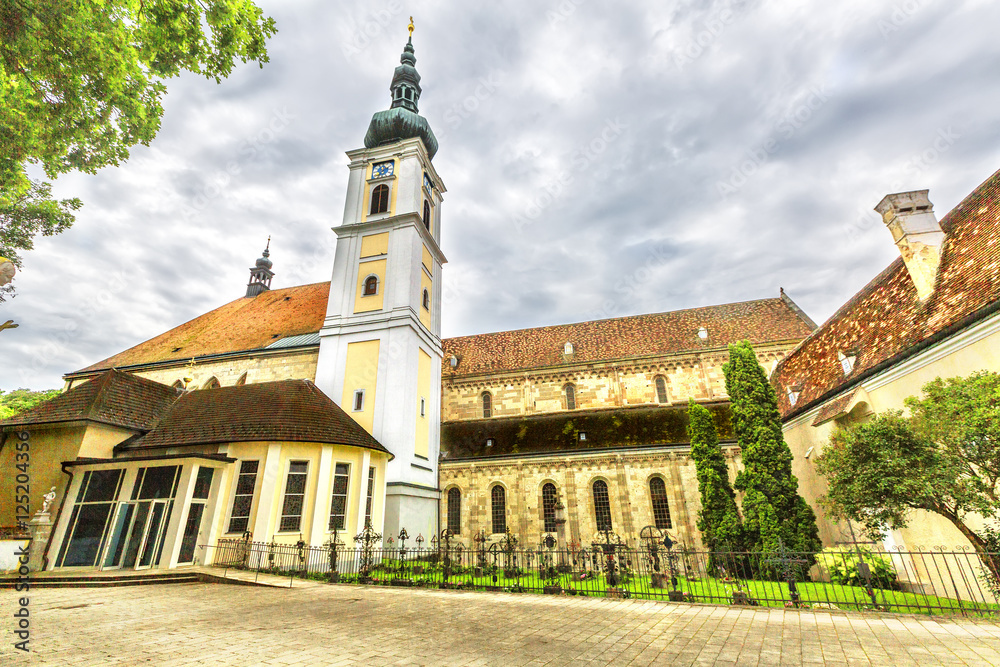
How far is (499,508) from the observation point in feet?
78.1

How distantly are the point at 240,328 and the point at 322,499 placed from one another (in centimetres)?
1579

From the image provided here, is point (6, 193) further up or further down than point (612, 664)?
further up

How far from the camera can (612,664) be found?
17.7ft

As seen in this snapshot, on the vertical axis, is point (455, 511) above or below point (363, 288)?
below

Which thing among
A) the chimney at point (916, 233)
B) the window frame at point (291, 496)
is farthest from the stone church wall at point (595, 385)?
the window frame at point (291, 496)

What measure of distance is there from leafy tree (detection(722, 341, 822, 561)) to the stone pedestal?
77.5 ft

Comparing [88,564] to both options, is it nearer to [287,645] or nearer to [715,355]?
[287,645]

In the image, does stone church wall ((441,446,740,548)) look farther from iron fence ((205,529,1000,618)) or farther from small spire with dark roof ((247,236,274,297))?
small spire with dark roof ((247,236,274,297))

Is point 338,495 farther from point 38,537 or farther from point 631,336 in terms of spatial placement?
point 631,336

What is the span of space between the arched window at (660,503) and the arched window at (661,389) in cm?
641

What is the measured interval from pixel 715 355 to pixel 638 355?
4486 mm

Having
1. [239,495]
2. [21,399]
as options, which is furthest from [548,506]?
[21,399]

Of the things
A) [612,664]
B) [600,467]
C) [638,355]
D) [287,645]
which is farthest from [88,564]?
[638,355]

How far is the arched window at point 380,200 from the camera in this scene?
26016 mm
